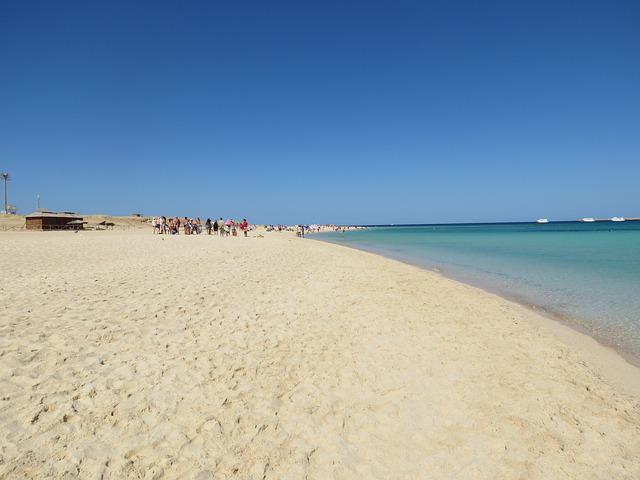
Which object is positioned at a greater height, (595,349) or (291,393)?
(291,393)

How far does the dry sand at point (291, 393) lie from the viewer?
3283 millimetres

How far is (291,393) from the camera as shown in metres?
4.46

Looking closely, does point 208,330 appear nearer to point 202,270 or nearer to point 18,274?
point 202,270

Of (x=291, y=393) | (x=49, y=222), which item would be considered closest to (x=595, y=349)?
(x=291, y=393)

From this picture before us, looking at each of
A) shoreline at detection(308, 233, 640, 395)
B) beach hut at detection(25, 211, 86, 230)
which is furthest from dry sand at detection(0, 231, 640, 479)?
beach hut at detection(25, 211, 86, 230)

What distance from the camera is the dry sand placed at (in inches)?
129

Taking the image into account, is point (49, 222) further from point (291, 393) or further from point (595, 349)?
point (595, 349)

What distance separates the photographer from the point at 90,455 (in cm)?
315

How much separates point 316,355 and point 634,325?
839 centimetres

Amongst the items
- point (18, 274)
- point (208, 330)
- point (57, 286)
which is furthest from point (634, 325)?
point (18, 274)

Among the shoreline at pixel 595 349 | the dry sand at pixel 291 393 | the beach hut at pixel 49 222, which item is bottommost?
the shoreline at pixel 595 349

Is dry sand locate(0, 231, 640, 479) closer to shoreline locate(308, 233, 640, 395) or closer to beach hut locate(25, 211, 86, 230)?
shoreline locate(308, 233, 640, 395)

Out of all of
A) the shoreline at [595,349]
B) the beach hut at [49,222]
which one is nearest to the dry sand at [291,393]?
the shoreline at [595,349]

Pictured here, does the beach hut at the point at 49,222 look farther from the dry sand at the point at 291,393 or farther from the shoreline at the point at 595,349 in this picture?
the shoreline at the point at 595,349
